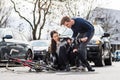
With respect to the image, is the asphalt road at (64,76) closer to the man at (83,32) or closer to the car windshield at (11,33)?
the man at (83,32)

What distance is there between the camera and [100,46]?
58.0ft

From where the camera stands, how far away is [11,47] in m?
19.0

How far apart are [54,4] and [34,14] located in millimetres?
3006

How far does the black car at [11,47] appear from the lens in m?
18.8

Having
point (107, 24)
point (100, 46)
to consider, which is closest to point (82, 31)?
point (100, 46)

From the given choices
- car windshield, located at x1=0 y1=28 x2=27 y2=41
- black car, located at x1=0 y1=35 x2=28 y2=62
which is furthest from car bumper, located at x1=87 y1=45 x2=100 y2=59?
car windshield, located at x1=0 y1=28 x2=27 y2=41

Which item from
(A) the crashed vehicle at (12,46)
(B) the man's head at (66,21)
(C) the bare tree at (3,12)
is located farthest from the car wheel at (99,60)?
(C) the bare tree at (3,12)

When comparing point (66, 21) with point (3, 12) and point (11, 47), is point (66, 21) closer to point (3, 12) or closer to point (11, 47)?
point (11, 47)

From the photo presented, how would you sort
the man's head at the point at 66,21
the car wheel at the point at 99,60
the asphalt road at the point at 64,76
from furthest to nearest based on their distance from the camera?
1. the car wheel at the point at 99,60
2. the man's head at the point at 66,21
3. the asphalt road at the point at 64,76

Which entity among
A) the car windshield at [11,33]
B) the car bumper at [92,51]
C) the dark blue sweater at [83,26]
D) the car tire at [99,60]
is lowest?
the car tire at [99,60]

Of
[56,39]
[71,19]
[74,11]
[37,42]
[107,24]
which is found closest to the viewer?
[71,19]

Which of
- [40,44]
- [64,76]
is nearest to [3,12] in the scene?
[40,44]

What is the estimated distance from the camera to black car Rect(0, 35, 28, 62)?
1877cm

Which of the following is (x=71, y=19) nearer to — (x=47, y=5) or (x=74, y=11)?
(x=47, y=5)
